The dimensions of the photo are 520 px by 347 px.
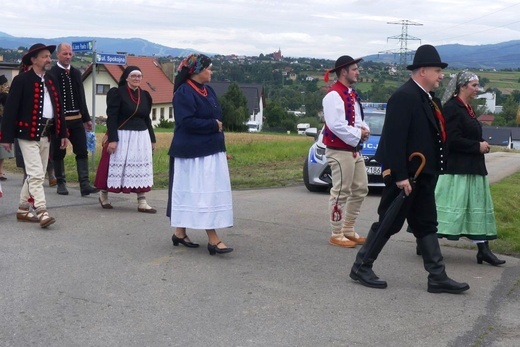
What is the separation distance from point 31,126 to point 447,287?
500cm

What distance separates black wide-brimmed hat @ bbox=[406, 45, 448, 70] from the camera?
6.77m

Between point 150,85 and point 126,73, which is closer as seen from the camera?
point 126,73

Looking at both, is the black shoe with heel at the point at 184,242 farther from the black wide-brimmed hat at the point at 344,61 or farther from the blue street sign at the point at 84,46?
the blue street sign at the point at 84,46

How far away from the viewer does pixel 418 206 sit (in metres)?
6.91

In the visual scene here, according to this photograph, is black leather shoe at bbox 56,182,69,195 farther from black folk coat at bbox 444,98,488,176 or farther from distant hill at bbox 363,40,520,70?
distant hill at bbox 363,40,520,70

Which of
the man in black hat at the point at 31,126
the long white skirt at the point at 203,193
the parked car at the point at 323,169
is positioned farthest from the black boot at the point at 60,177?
the long white skirt at the point at 203,193

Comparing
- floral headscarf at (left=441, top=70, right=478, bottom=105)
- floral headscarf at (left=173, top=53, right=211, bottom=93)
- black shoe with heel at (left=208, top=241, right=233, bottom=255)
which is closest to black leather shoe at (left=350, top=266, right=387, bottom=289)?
black shoe with heel at (left=208, top=241, right=233, bottom=255)

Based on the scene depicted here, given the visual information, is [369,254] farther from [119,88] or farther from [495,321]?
[119,88]

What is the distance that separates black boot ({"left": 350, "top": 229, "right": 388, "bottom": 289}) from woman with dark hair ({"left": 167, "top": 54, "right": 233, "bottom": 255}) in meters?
1.48

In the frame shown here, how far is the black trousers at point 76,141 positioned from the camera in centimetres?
1166

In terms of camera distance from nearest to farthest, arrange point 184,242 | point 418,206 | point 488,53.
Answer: point 418,206 → point 184,242 → point 488,53

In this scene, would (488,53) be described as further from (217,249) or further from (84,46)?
(217,249)

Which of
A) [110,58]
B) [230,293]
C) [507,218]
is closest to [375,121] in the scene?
[507,218]

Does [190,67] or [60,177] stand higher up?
[190,67]
